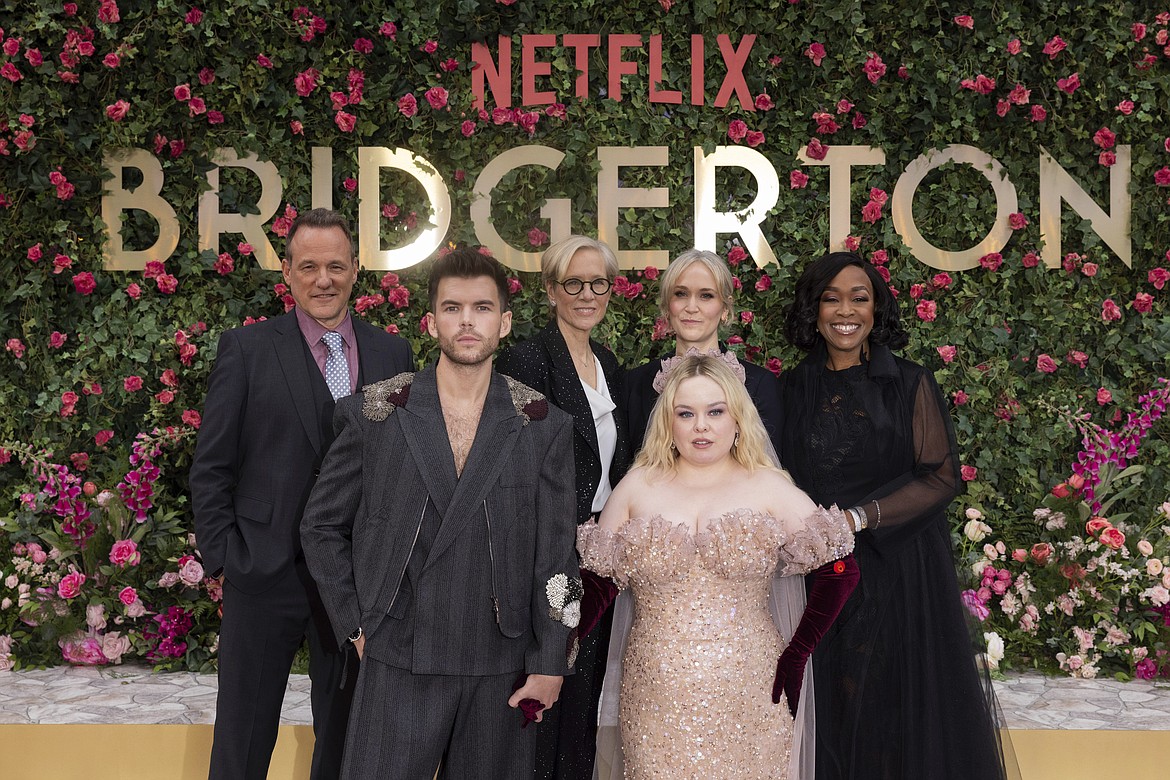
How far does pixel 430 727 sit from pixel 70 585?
110 inches

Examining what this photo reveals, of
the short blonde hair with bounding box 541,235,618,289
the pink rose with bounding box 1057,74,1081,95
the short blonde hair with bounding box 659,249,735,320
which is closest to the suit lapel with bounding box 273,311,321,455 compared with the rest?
the short blonde hair with bounding box 541,235,618,289

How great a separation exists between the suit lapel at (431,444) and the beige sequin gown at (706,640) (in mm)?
425

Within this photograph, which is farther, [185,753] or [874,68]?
[874,68]

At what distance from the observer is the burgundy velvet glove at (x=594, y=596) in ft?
7.98

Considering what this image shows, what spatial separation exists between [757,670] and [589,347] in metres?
1.18

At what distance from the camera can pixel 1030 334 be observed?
182 inches

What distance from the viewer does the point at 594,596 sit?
2.45m

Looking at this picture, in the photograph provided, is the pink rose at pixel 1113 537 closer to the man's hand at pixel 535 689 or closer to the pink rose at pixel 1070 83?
the pink rose at pixel 1070 83

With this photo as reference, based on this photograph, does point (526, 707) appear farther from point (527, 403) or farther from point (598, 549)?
point (527, 403)

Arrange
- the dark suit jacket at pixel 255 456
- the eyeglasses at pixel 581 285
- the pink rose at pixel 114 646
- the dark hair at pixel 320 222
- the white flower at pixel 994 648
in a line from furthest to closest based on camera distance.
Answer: the pink rose at pixel 114 646 < the white flower at pixel 994 648 < the eyeglasses at pixel 581 285 < the dark hair at pixel 320 222 < the dark suit jacket at pixel 255 456

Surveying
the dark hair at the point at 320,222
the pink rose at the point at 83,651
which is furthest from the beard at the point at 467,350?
the pink rose at the point at 83,651

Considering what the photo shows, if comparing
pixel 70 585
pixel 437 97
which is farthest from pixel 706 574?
pixel 70 585

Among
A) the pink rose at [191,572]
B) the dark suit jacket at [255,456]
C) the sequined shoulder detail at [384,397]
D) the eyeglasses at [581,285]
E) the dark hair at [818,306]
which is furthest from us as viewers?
the pink rose at [191,572]

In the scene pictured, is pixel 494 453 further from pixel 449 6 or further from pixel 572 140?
pixel 449 6
